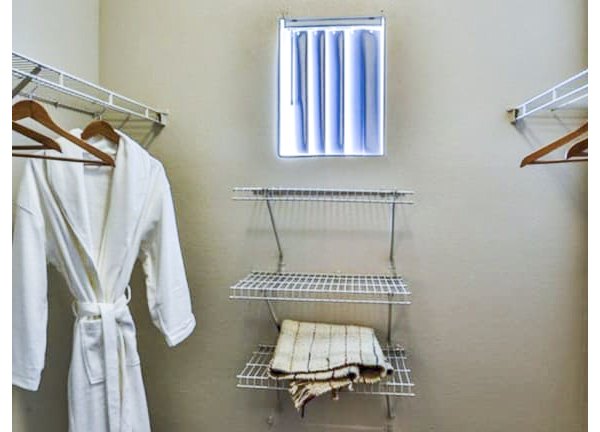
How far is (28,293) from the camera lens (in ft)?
3.30

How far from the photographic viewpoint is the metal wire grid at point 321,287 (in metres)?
1.38

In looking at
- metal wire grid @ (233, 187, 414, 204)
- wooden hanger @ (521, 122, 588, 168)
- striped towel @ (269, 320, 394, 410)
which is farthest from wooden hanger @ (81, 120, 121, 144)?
wooden hanger @ (521, 122, 588, 168)

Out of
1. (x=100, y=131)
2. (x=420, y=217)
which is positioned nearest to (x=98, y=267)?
(x=100, y=131)

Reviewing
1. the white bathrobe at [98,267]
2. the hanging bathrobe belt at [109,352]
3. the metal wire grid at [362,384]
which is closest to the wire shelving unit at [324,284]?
the metal wire grid at [362,384]

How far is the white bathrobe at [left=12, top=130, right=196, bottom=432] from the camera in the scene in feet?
3.34

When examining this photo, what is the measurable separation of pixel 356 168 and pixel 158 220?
77cm

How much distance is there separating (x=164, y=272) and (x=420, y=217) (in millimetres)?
975

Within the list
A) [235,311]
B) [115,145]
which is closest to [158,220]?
[115,145]

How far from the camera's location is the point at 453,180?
4.75ft

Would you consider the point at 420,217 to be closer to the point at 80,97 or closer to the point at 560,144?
the point at 560,144

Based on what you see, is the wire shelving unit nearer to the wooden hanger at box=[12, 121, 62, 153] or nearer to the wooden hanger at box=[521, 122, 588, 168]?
the wooden hanger at box=[521, 122, 588, 168]

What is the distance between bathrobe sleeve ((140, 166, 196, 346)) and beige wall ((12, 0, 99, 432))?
0.34 m

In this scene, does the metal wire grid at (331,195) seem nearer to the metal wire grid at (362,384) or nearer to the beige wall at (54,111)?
the metal wire grid at (362,384)
